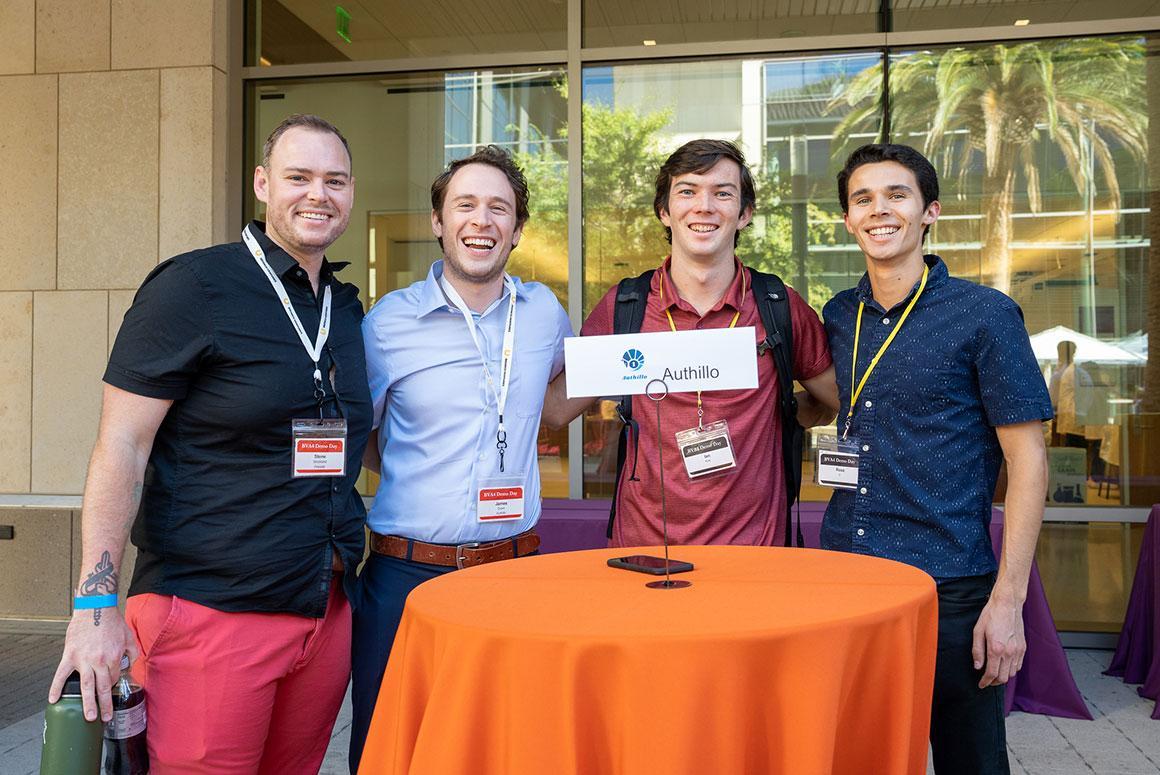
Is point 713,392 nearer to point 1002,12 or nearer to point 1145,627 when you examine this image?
point 1145,627

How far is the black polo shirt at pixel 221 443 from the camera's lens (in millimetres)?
2072

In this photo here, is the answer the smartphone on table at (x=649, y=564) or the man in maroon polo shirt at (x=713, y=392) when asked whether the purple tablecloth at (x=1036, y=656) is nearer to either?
the man in maroon polo shirt at (x=713, y=392)

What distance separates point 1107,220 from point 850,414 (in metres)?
4.74

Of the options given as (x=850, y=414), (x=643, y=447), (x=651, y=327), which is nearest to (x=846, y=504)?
(x=850, y=414)

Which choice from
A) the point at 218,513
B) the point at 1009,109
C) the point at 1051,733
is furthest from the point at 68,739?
the point at 1009,109

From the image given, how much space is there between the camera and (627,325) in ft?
9.08

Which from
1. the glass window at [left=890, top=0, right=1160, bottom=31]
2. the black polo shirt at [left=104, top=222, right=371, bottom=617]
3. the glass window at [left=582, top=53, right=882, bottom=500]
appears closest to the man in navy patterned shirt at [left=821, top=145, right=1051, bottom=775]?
the black polo shirt at [left=104, top=222, right=371, bottom=617]

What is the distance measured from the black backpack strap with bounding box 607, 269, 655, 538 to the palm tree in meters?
4.29

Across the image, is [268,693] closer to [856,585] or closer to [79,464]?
[856,585]

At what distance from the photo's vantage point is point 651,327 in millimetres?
2750

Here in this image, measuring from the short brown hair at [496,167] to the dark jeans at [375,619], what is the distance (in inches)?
34.8

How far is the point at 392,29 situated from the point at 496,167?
4.69 metres

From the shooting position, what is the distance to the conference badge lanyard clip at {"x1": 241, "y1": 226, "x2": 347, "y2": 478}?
85.8 inches

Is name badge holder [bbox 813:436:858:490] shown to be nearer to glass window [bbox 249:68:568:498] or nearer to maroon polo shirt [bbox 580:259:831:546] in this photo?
maroon polo shirt [bbox 580:259:831:546]
